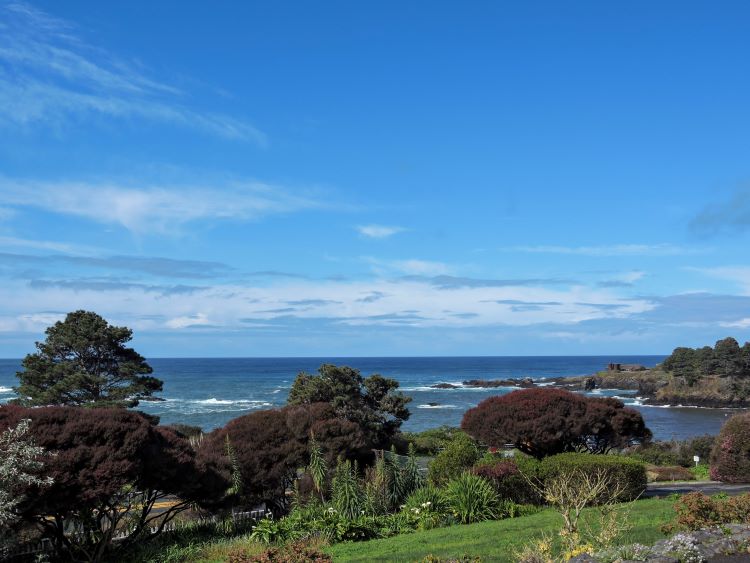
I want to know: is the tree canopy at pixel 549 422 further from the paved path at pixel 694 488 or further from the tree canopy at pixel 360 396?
the tree canopy at pixel 360 396

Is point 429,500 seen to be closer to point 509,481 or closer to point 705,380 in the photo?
point 509,481

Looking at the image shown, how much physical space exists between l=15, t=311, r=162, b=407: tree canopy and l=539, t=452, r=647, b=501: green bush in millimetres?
23177

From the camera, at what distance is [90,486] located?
1334cm

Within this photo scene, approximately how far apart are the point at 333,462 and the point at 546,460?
6357 mm

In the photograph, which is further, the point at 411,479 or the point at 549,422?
the point at 549,422

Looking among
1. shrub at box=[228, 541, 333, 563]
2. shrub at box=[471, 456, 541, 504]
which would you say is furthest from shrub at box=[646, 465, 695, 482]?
shrub at box=[228, 541, 333, 563]

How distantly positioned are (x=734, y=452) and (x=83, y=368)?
30.1 meters

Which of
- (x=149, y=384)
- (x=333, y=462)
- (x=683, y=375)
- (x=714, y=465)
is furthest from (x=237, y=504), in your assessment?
(x=683, y=375)

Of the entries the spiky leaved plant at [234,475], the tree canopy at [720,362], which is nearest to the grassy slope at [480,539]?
the spiky leaved plant at [234,475]

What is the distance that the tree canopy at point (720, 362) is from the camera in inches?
3435

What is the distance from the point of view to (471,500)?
660 inches

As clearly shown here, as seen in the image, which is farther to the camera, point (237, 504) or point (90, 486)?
point (237, 504)

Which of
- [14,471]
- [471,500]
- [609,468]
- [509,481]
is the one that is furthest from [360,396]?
[14,471]

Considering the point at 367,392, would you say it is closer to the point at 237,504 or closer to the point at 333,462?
the point at 333,462
